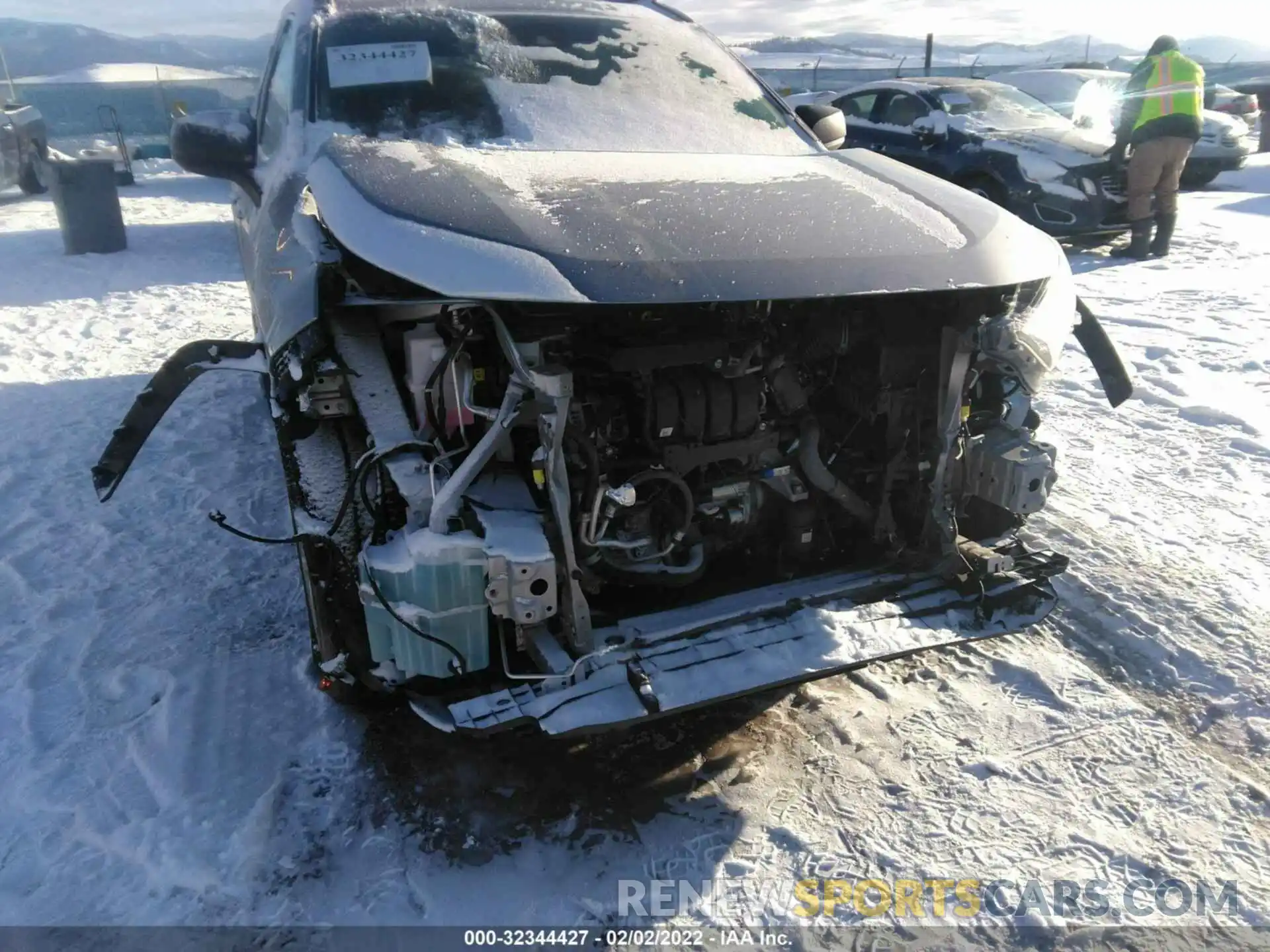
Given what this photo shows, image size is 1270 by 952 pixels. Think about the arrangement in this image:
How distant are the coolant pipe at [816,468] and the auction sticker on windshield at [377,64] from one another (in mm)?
1991

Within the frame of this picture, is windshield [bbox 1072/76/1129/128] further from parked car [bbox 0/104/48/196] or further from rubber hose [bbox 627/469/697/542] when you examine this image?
parked car [bbox 0/104/48/196]

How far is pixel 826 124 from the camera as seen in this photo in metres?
4.10

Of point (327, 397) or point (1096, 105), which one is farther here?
point (1096, 105)

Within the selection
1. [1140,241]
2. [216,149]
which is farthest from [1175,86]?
[216,149]

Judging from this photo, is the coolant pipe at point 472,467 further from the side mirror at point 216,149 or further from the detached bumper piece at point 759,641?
the side mirror at point 216,149

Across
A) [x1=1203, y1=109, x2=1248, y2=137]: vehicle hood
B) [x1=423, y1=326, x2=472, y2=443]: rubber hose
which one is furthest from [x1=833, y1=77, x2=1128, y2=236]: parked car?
[x1=423, y1=326, x2=472, y2=443]: rubber hose

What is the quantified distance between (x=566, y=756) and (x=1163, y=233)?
8.52m

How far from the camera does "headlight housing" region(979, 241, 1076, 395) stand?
2.59 meters

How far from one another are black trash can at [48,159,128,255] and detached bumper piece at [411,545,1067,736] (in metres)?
8.50

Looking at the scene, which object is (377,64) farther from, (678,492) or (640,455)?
(678,492)

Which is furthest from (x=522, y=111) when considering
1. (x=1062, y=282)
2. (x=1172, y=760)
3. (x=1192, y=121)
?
(x=1192, y=121)

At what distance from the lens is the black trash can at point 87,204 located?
851 centimetres

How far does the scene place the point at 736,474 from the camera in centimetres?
281

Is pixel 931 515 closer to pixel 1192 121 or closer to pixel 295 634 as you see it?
pixel 295 634
